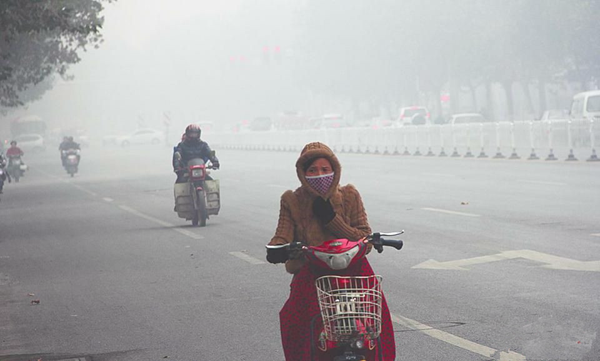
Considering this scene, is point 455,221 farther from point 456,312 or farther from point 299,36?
point 299,36

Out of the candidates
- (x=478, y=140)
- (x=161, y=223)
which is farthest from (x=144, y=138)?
(x=161, y=223)

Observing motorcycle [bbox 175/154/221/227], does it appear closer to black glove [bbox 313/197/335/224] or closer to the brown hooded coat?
the brown hooded coat

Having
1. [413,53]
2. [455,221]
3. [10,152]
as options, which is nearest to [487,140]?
[10,152]

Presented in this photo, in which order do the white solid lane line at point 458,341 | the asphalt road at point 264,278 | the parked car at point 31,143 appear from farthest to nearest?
1. the parked car at point 31,143
2. the asphalt road at point 264,278
3. the white solid lane line at point 458,341

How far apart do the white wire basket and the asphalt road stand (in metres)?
2.59

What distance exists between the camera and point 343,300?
4746mm

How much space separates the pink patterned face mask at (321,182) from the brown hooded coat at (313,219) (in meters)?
0.02

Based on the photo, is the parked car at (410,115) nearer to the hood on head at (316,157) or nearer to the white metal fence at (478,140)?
the white metal fence at (478,140)

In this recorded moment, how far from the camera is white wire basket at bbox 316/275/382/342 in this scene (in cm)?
462

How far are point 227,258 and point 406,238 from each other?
248 cm

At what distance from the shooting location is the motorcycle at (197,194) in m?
16.6

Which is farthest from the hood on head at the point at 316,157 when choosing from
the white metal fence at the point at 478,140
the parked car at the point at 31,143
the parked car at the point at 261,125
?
the parked car at the point at 31,143

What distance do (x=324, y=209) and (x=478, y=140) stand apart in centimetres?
3285

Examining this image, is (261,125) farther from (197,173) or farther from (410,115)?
(197,173)
